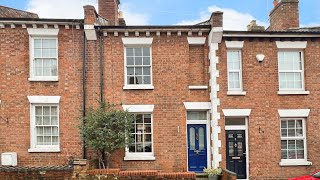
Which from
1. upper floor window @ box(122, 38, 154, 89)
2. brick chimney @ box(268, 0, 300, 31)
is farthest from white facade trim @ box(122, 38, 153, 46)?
brick chimney @ box(268, 0, 300, 31)

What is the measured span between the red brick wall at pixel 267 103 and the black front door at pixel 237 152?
1.28ft

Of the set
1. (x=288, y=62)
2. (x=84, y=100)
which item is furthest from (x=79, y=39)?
(x=288, y=62)

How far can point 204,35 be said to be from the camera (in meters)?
15.7

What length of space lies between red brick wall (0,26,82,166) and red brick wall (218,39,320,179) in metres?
6.69

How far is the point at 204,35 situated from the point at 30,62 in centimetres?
805

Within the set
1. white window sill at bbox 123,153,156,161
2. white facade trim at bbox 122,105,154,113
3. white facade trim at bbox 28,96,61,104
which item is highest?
white facade trim at bbox 28,96,61,104

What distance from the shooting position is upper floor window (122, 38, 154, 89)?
51.1 ft

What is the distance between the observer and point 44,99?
14891mm

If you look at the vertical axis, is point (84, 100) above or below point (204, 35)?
below

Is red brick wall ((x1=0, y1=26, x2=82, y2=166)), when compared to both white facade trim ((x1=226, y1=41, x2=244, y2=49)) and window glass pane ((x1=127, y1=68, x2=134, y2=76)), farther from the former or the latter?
white facade trim ((x1=226, y1=41, x2=244, y2=49))

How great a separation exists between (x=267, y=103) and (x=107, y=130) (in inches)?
294

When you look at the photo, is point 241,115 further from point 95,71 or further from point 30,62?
point 30,62

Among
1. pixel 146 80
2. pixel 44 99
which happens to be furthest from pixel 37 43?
pixel 146 80

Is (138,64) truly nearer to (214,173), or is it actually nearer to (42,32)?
(42,32)
